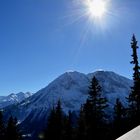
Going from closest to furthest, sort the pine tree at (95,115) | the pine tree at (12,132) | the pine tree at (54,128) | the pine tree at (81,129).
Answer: the pine tree at (95,115) → the pine tree at (54,128) → the pine tree at (12,132) → the pine tree at (81,129)

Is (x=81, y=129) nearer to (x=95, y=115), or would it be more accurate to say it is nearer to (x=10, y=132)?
(x=95, y=115)

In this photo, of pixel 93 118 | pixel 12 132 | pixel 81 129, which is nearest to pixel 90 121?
pixel 93 118

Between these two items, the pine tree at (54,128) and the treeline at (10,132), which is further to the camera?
the treeline at (10,132)

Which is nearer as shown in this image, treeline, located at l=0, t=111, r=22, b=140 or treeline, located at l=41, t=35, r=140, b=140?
treeline, located at l=41, t=35, r=140, b=140

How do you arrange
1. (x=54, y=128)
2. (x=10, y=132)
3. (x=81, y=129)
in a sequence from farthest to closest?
1. (x=81, y=129)
2. (x=10, y=132)
3. (x=54, y=128)

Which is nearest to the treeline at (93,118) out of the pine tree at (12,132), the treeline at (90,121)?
the treeline at (90,121)

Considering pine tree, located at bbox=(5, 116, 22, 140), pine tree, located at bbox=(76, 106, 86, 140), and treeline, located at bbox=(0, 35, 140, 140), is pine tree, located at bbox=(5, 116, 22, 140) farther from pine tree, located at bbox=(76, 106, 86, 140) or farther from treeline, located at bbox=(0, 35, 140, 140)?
pine tree, located at bbox=(76, 106, 86, 140)

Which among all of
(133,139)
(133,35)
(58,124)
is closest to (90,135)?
(58,124)

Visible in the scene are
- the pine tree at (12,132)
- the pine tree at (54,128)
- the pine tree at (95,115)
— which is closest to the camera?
the pine tree at (95,115)

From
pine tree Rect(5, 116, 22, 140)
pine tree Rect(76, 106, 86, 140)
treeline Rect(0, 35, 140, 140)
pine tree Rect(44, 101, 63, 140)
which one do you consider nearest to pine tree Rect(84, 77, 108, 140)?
treeline Rect(0, 35, 140, 140)

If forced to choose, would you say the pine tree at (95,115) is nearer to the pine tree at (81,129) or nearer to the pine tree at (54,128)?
the pine tree at (54,128)

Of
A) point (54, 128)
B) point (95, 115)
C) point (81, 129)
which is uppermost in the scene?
point (95, 115)

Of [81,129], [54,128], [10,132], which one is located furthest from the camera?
[81,129]

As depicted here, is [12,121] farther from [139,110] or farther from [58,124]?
[139,110]
